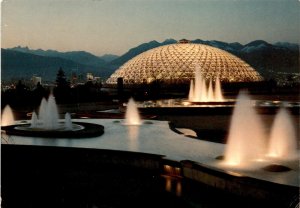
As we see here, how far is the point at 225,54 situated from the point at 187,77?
10192 millimetres

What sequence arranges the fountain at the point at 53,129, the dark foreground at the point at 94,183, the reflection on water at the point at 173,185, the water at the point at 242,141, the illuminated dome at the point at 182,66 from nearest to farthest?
the dark foreground at the point at 94,183 < the reflection on water at the point at 173,185 < the water at the point at 242,141 < the fountain at the point at 53,129 < the illuminated dome at the point at 182,66

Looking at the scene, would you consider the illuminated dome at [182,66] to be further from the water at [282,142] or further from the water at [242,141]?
the water at [242,141]

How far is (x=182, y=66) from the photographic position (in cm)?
5053

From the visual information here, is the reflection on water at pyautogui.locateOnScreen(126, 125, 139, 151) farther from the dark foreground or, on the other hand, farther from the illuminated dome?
the illuminated dome

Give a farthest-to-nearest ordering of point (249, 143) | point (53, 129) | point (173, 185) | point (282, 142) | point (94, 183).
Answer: point (53, 129), point (282, 142), point (249, 143), point (94, 183), point (173, 185)

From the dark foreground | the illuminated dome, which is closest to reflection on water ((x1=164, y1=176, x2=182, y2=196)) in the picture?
the dark foreground

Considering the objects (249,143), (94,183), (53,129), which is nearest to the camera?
(94,183)

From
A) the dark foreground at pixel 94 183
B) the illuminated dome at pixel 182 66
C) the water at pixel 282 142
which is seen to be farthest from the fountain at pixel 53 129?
the illuminated dome at pixel 182 66

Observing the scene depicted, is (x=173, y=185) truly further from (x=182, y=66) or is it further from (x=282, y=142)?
(x=182, y=66)

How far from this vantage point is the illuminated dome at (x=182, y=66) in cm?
4972

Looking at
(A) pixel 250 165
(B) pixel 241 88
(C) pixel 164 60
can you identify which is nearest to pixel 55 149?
(A) pixel 250 165

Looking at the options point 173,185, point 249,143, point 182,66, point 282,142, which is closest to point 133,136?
point 249,143

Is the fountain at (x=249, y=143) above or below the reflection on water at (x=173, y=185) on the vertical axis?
above

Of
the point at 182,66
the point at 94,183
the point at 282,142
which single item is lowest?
the point at 94,183
